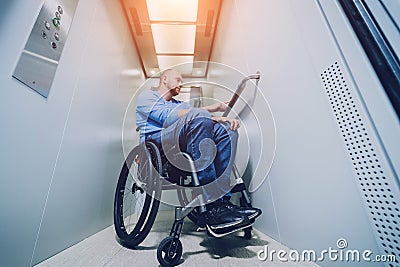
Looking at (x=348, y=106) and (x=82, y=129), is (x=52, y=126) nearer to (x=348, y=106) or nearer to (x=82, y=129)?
(x=82, y=129)

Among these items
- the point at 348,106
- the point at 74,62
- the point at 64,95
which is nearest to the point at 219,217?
the point at 348,106

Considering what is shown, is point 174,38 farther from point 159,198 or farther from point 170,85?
point 159,198

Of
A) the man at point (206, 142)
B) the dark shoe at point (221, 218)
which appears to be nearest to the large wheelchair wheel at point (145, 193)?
the man at point (206, 142)

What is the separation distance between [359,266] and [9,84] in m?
1.17

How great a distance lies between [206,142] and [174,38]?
6.48 ft

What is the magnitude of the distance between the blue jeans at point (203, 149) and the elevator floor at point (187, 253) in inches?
8.9

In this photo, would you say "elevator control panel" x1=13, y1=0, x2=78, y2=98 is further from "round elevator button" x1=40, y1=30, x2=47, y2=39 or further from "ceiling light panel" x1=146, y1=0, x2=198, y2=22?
"ceiling light panel" x1=146, y1=0, x2=198, y2=22

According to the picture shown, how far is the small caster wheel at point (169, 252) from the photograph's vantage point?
619mm

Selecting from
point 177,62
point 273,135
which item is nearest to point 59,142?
point 273,135

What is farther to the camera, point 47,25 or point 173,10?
point 173,10

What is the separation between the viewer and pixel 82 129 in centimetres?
101

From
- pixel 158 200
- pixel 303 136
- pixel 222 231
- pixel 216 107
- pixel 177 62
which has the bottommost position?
pixel 222 231

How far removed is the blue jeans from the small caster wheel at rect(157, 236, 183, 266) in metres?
0.22

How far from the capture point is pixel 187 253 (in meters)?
0.76
